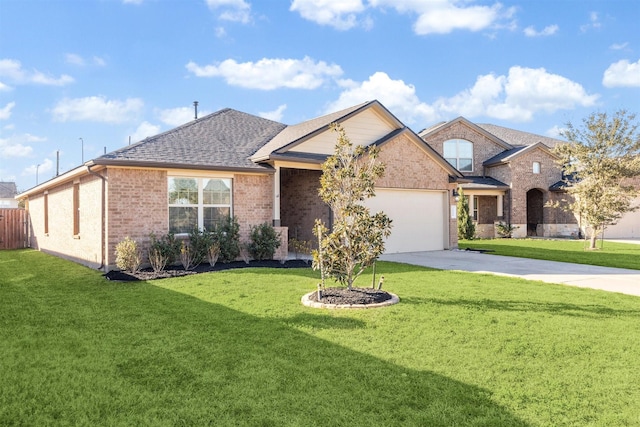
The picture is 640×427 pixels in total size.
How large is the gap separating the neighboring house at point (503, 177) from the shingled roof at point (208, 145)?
477 inches

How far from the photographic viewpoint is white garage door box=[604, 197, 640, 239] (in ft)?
91.1

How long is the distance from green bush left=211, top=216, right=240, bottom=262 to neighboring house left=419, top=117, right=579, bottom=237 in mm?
15972

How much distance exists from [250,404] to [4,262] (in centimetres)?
1530

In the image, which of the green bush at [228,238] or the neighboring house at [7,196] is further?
the neighboring house at [7,196]

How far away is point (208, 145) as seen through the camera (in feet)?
47.8

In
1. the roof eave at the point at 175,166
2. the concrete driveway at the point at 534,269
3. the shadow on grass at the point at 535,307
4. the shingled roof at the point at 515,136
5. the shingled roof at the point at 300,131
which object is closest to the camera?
the shadow on grass at the point at 535,307

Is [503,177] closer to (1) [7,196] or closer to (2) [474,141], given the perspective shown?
(2) [474,141]

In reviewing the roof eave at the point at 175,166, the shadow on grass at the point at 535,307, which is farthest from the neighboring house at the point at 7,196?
the shadow on grass at the point at 535,307

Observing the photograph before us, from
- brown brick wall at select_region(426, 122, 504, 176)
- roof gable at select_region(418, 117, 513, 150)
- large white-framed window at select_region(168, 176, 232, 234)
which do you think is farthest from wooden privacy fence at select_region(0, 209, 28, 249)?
brown brick wall at select_region(426, 122, 504, 176)

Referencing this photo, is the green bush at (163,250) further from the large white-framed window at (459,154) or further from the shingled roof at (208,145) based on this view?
the large white-framed window at (459,154)

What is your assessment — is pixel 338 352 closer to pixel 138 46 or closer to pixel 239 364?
pixel 239 364

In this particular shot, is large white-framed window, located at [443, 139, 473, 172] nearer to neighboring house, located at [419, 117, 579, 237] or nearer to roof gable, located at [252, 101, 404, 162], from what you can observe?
neighboring house, located at [419, 117, 579, 237]

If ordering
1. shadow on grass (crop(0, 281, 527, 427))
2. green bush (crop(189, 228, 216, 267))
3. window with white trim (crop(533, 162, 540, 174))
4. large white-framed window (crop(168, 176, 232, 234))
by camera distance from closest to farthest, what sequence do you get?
shadow on grass (crop(0, 281, 527, 427)) < green bush (crop(189, 228, 216, 267)) < large white-framed window (crop(168, 176, 232, 234)) < window with white trim (crop(533, 162, 540, 174))

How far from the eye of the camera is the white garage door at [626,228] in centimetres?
2778
